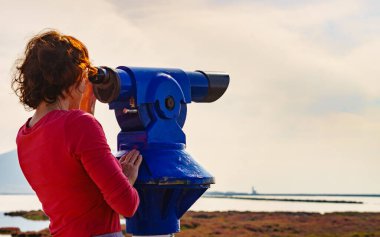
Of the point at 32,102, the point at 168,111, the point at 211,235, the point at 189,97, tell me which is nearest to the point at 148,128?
the point at 168,111

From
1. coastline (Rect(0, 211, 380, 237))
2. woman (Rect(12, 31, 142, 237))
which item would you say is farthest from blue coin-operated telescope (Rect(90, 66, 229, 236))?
coastline (Rect(0, 211, 380, 237))

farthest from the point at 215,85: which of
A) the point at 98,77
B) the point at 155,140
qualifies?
the point at 98,77

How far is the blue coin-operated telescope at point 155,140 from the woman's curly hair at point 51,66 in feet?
0.88

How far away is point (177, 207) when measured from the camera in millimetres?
2430

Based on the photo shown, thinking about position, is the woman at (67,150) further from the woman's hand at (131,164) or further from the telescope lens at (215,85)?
the telescope lens at (215,85)

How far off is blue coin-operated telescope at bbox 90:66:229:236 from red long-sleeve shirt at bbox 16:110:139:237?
303mm

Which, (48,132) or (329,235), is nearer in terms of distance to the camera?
(48,132)

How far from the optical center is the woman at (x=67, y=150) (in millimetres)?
1930

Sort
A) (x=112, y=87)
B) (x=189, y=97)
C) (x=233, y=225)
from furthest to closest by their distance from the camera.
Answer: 1. (x=233, y=225)
2. (x=189, y=97)
3. (x=112, y=87)

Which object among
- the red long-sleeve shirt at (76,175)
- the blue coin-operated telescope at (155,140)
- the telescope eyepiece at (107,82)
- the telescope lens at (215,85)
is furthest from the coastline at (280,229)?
the red long-sleeve shirt at (76,175)

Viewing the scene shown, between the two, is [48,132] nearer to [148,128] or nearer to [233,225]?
[148,128]

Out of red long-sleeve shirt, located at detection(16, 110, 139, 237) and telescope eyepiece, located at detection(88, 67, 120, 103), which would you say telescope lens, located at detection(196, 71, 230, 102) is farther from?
red long-sleeve shirt, located at detection(16, 110, 139, 237)

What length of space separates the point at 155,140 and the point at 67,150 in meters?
0.46

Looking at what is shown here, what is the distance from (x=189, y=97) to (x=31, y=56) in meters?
0.70
